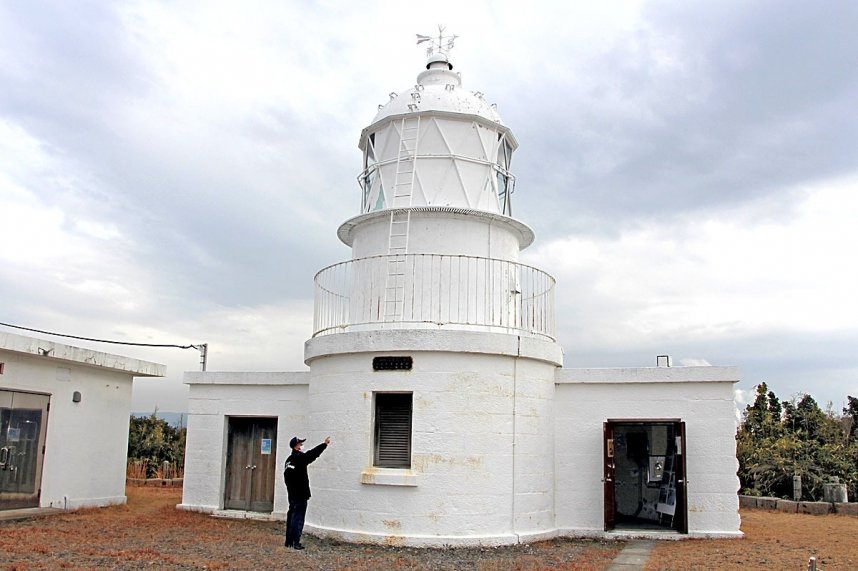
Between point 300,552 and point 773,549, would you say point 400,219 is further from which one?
point 773,549

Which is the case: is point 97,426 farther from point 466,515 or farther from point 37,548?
point 466,515

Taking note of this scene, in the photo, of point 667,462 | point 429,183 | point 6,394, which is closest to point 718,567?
point 667,462

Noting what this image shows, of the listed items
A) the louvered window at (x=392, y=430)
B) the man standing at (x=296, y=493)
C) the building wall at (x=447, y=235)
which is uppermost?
the building wall at (x=447, y=235)

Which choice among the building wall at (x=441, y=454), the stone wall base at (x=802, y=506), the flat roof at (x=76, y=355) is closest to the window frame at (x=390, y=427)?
the building wall at (x=441, y=454)

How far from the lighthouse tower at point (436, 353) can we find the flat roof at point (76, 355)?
16.0ft

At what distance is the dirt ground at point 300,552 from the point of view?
9.22 metres

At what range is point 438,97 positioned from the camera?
13297mm

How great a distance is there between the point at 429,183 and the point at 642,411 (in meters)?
5.18

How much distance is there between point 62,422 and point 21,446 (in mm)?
1036

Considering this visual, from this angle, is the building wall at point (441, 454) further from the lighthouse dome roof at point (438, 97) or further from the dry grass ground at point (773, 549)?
the lighthouse dome roof at point (438, 97)

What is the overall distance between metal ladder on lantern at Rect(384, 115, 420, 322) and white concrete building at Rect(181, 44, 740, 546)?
30mm

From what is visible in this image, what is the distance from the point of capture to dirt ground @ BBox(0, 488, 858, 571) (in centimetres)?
922

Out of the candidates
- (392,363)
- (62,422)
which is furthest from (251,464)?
(392,363)

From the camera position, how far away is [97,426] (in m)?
15.2
